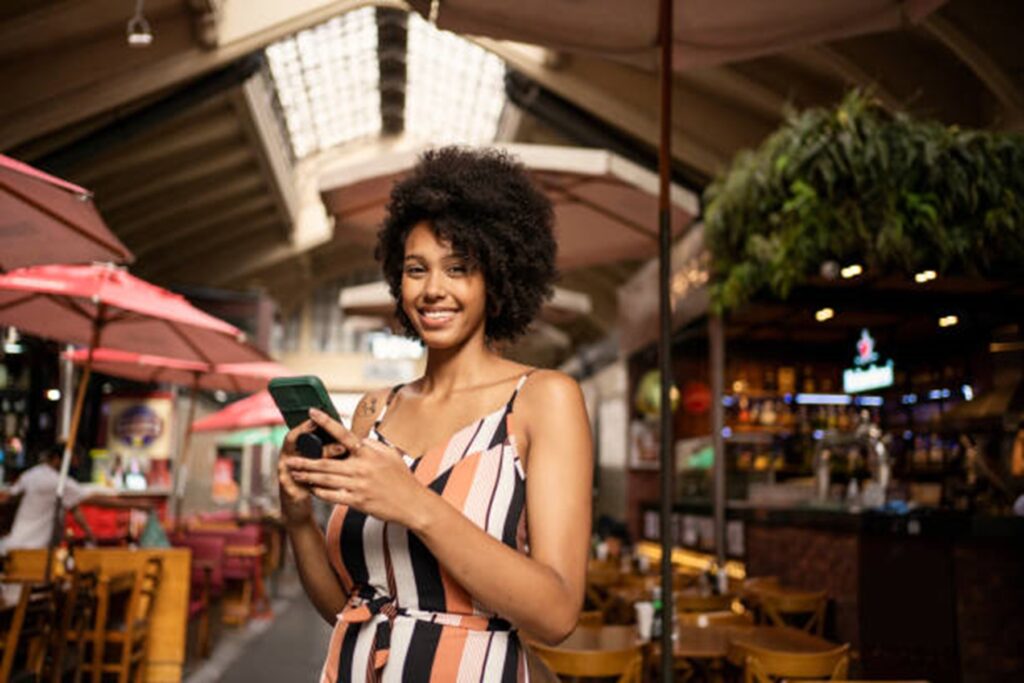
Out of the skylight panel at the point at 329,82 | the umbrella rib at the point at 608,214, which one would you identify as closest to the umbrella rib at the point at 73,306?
the umbrella rib at the point at 608,214

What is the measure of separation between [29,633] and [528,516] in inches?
165

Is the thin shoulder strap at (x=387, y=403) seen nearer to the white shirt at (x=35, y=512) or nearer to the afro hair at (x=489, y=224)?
the afro hair at (x=489, y=224)

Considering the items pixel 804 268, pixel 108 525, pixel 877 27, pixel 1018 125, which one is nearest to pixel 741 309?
pixel 804 268

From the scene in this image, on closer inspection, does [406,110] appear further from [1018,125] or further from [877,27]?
[877,27]

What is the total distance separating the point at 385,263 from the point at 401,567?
0.59m

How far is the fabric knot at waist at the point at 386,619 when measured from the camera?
1.29 meters

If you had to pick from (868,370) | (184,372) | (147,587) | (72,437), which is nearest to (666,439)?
(72,437)

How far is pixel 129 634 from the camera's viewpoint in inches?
221

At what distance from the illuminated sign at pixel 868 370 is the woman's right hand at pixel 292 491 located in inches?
337

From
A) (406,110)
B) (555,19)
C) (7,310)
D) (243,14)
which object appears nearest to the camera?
(555,19)

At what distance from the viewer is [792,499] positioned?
7023mm

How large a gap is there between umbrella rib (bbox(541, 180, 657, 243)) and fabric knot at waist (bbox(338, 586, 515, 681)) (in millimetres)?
4833

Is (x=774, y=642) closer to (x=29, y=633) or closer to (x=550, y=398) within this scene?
(x=550, y=398)

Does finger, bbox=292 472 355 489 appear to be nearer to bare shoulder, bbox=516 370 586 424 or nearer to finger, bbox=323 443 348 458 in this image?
finger, bbox=323 443 348 458
